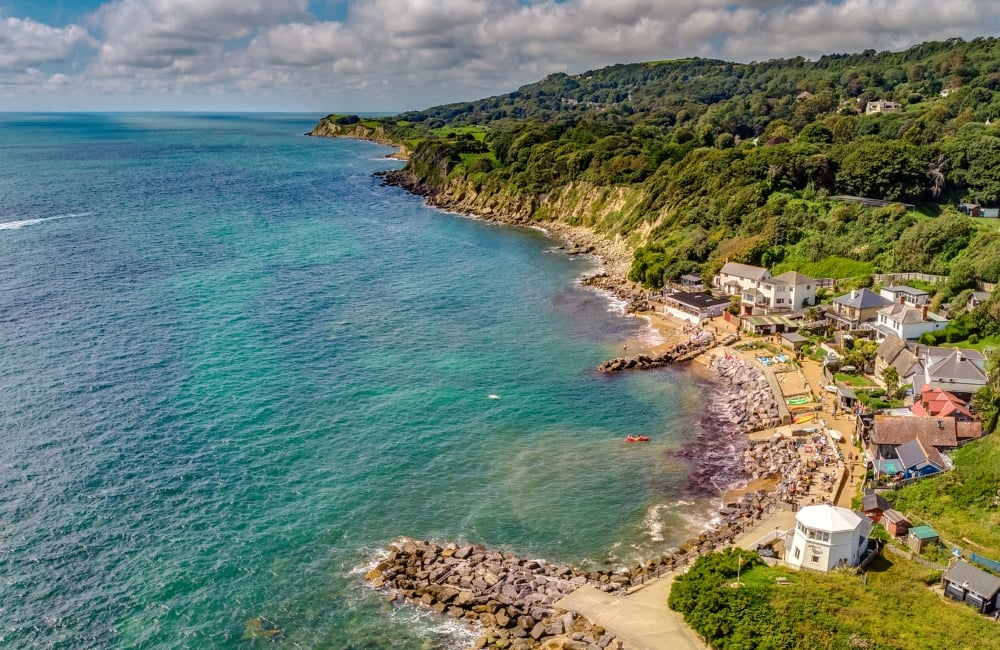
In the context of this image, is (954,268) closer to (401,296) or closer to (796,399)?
(796,399)

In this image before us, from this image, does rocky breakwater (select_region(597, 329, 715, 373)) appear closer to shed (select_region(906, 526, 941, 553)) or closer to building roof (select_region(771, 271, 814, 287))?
building roof (select_region(771, 271, 814, 287))

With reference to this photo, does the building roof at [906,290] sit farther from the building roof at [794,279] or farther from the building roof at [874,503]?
the building roof at [874,503]

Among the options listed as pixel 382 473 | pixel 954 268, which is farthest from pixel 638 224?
pixel 382 473

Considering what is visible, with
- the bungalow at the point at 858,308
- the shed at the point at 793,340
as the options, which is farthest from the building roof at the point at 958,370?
the shed at the point at 793,340

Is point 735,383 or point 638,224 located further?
point 638,224

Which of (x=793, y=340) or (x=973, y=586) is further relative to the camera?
(x=793, y=340)

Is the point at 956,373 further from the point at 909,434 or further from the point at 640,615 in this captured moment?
the point at 640,615

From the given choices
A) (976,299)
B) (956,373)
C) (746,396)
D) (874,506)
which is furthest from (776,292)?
(874,506)

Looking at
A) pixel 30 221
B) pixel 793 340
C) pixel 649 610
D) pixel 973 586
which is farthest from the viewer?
pixel 30 221
